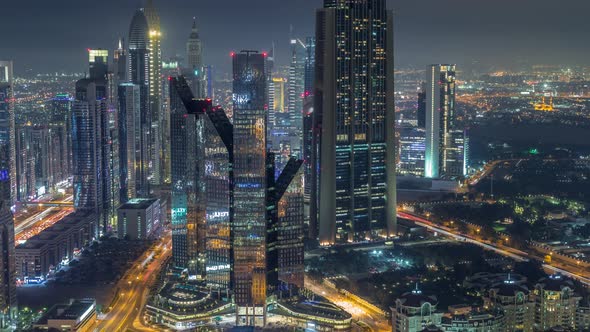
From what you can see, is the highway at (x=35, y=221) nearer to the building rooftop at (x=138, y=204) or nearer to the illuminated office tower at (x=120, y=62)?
the building rooftop at (x=138, y=204)

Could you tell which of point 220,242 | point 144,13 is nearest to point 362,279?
point 220,242

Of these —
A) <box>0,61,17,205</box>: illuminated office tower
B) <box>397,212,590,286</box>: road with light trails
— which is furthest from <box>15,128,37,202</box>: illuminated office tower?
<box>397,212,590,286</box>: road with light trails

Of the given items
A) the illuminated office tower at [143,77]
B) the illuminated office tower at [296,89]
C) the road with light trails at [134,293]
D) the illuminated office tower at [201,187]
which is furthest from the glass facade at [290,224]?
the illuminated office tower at [143,77]

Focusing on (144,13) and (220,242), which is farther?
(144,13)

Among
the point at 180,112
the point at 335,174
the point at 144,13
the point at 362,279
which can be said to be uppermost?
the point at 144,13

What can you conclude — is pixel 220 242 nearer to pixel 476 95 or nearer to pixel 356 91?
pixel 356 91

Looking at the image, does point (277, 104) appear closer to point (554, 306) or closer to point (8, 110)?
point (8, 110)
